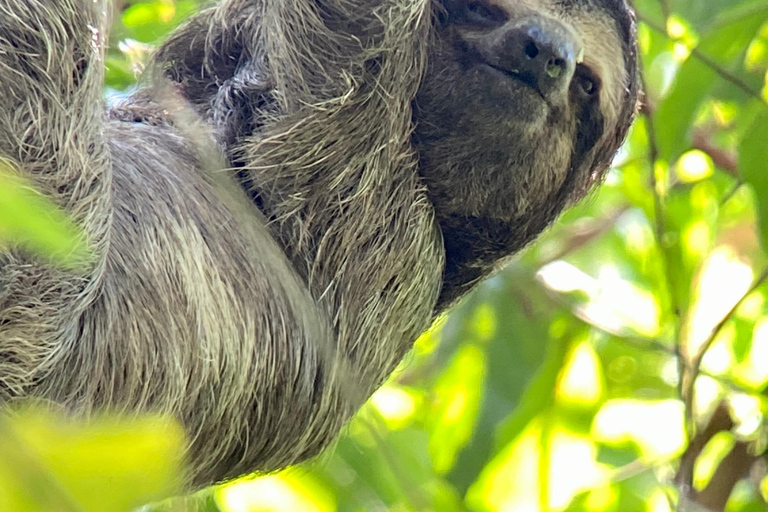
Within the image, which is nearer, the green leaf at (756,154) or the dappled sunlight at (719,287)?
the green leaf at (756,154)

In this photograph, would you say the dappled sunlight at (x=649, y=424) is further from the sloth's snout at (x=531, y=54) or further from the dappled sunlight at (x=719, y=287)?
the sloth's snout at (x=531, y=54)

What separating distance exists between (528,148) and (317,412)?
1.00 m

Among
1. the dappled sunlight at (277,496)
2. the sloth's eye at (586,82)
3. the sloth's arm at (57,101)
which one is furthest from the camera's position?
the dappled sunlight at (277,496)

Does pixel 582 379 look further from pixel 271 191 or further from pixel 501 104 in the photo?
pixel 271 191

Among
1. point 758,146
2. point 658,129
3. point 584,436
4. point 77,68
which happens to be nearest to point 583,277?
point 584,436

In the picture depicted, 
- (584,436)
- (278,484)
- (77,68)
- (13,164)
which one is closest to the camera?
(13,164)

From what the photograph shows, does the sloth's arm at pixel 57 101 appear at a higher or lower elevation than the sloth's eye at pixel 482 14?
higher

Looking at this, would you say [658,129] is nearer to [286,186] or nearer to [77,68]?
[286,186]

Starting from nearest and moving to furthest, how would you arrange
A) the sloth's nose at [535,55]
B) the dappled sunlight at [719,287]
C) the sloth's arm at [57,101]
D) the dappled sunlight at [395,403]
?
the sloth's arm at [57,101]
the sloth's nose at [535,55]
the dappled sunlight at [395,403]
the dappled sunlight at [719,287]

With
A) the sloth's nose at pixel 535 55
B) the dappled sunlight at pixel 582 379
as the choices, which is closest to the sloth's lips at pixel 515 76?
the sloth's nose at pixel 535 55

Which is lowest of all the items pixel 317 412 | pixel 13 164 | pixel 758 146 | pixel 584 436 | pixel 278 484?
pixel 584 436

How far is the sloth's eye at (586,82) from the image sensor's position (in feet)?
9.63

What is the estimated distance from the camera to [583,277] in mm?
4941

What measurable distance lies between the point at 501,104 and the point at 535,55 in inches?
6.9
